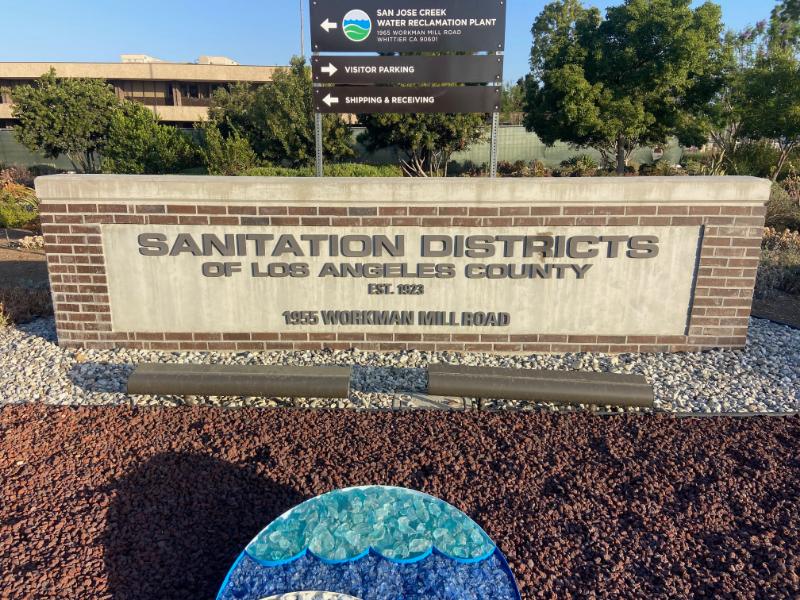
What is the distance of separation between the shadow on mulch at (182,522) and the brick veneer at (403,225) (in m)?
2.53

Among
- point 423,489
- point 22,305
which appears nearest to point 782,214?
point 423,489

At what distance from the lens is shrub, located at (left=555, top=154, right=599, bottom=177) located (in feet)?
89.4

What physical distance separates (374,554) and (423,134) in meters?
20.7

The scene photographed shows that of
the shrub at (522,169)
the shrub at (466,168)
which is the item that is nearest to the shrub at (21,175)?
the shrub at (466,168)

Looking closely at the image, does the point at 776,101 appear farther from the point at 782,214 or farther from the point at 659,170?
the point at 659,170

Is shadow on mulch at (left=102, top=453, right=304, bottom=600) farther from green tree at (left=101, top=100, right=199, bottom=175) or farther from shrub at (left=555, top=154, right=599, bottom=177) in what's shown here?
shrub at (left=555, top=154, right=599, bottom=177)

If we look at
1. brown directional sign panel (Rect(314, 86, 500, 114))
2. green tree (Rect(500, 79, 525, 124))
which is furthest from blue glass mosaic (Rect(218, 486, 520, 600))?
green tree (Rect(500, 79, 525, 124))

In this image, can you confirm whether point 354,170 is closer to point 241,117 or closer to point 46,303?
point 241,117

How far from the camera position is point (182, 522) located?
11.5ft

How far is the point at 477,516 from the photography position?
11.8 ft

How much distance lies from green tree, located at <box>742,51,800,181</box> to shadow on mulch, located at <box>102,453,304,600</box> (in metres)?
17.7

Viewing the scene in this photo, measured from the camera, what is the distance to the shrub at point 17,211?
12648 millimetres

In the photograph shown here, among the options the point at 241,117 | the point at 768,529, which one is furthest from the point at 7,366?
the point at 241,117

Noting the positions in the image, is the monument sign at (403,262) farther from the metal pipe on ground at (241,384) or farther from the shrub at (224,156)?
the shrub at (224,156)
